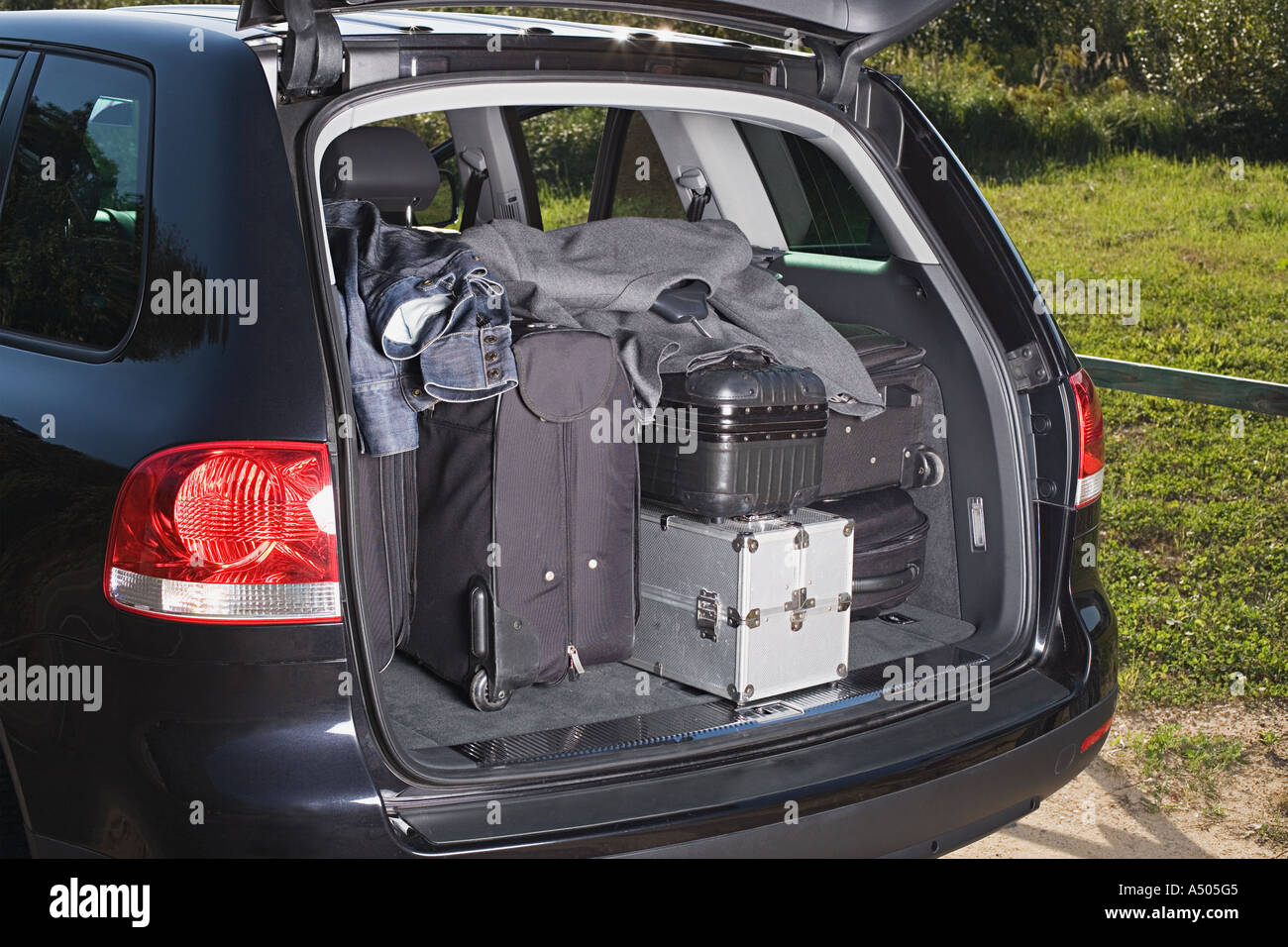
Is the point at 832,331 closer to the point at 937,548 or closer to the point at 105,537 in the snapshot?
the point at 937,548

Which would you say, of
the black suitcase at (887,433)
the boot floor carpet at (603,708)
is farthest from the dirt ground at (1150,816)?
the black suitcase at (887,433)

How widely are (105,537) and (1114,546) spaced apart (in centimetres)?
456

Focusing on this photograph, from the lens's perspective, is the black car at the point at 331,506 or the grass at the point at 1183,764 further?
the grass at the point at 1183,764

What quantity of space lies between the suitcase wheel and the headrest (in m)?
1.00

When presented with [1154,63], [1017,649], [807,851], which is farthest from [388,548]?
[1154,63]

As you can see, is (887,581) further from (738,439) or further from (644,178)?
(644,178)

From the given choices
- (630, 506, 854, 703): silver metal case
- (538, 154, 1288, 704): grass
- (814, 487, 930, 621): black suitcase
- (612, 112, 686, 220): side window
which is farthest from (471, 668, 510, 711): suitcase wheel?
(538, 154, 1288, 704): grass

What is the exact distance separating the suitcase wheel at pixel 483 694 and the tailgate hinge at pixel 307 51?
Answer: 1.11 meters

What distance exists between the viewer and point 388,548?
2654mm

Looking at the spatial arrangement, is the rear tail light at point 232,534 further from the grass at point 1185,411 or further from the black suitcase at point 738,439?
the grass at point 1185,411

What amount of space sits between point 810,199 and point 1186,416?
479cm

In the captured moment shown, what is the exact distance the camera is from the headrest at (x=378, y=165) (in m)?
2.79

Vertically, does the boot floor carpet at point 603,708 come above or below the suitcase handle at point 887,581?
below

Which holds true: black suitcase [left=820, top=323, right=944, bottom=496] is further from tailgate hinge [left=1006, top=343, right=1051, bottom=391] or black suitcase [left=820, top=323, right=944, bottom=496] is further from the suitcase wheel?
the suitcase wheel
